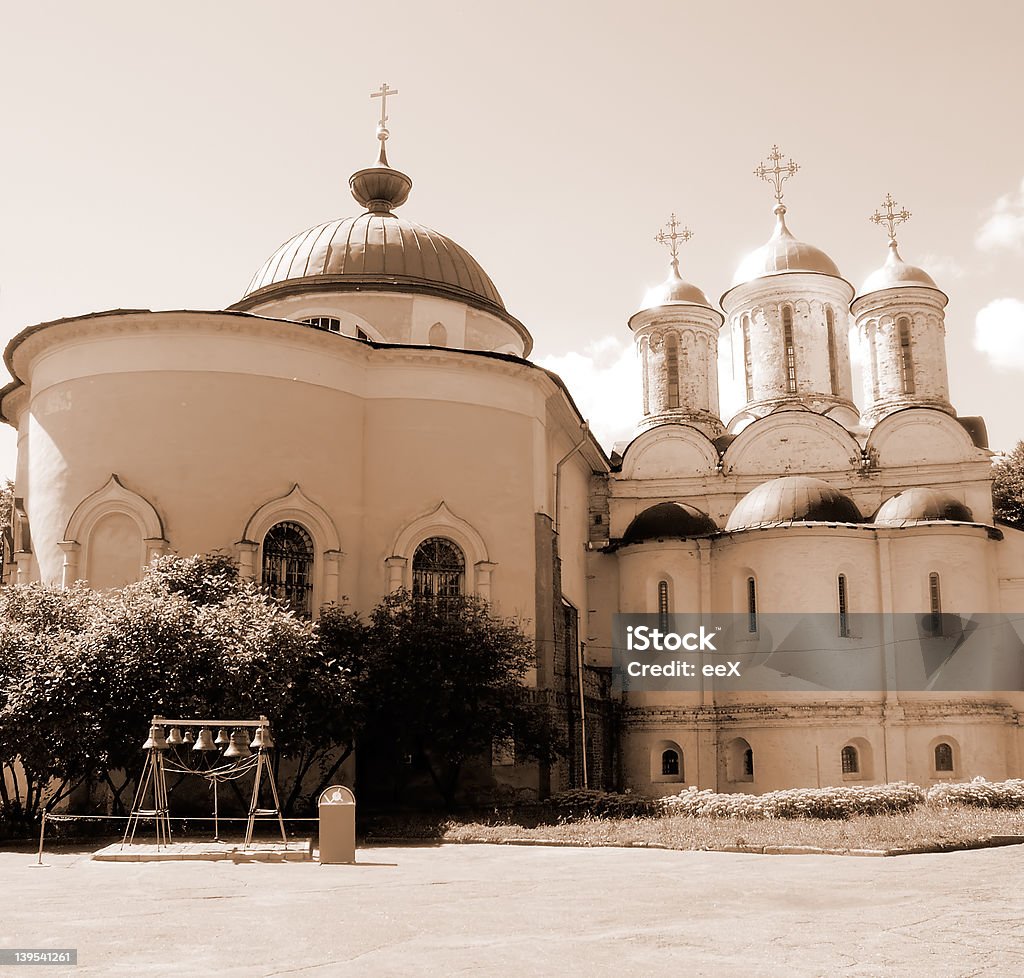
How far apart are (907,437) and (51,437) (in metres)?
20.2

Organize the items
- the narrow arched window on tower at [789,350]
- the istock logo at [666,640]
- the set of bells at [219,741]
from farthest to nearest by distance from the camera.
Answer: the narrow arched window on tower at [789,350], the istock logo at [666,640], the set of bells at [219,741]

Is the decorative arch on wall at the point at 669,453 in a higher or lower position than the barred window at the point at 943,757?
higher

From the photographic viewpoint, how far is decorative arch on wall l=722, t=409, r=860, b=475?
3022 centimetres

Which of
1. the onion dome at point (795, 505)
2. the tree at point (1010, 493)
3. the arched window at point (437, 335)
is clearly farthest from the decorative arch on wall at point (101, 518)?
the tree at point (1010, 493)

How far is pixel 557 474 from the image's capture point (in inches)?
1050

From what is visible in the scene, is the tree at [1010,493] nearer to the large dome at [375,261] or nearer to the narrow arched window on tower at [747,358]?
the narrow arched window on tower at [747,358]

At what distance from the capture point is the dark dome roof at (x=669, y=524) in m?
29.0

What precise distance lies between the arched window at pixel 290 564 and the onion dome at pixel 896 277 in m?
19.6

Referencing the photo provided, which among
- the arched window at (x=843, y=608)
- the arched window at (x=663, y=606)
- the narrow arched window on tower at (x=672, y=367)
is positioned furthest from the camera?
the narrow arched window on tower at (x=672, y=367)

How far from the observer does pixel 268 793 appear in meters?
20.1

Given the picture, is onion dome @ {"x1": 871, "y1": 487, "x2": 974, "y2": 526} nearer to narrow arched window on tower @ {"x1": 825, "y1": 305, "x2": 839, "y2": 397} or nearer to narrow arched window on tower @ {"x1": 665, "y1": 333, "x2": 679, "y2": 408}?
narrow arched window on tower @ {"x1": 825, "y1": 305, "x2": 839, "y2": 397}

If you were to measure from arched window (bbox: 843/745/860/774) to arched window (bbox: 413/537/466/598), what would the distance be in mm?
9805

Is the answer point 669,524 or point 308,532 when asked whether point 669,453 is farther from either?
point 308,532

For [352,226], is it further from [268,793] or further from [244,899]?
[244,899]
